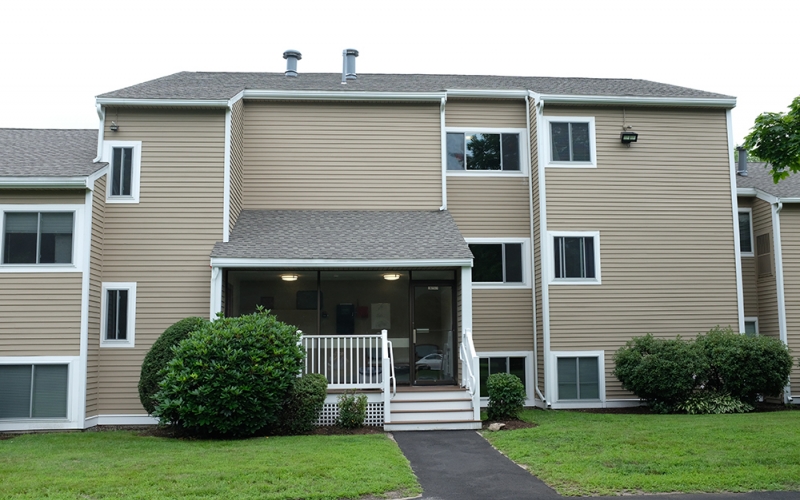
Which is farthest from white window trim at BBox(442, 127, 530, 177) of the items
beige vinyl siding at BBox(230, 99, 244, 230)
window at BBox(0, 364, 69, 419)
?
window at BBox(0, 364, 69, 419)

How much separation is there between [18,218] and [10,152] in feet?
7.15

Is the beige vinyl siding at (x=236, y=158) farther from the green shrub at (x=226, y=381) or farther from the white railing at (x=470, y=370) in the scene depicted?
the white railing at (x=470, y=370)

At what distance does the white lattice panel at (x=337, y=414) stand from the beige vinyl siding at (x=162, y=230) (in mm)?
3173

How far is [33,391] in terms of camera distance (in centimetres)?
1230

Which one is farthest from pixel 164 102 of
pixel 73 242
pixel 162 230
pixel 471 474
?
pixel 471 474

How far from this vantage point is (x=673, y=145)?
51.5 feet

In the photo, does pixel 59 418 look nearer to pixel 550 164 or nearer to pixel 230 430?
pixel 230 430

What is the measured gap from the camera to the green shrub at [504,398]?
12.3 meters

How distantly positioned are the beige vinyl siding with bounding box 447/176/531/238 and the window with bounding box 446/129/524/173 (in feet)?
1.06

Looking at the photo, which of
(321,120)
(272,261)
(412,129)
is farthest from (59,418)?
(412,129)

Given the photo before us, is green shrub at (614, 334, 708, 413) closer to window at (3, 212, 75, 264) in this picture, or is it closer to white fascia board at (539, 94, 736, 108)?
white fascia board at (539, 94, 736, 108)

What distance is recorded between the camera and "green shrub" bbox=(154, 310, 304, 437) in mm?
10758

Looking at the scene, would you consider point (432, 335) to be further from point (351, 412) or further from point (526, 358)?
point (351, 412)

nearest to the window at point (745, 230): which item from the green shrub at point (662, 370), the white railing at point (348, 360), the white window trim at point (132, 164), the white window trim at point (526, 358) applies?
the green shrub at point (662, 370)
